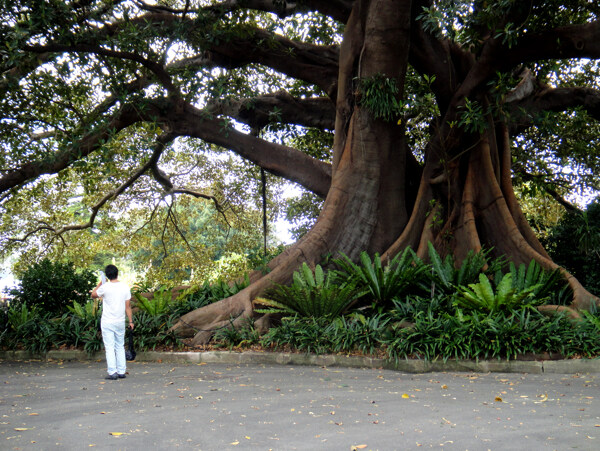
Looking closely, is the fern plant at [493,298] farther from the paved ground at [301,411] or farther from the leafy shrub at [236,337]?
the leafy shrub at [236,337]

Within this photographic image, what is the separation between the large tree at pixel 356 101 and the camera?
9.64 meters

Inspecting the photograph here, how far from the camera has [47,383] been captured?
7.07 meters

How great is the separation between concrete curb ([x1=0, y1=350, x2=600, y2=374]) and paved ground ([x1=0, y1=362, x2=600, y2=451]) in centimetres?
25

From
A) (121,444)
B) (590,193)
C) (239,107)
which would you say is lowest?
(121,444)

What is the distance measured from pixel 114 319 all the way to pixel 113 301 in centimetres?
24

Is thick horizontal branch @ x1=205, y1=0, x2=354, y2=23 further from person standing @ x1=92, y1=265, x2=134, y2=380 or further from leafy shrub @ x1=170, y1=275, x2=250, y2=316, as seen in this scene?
person standing @ x1=92, y1=265, x2=134, y2=380

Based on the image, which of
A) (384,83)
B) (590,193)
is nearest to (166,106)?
(384,83)

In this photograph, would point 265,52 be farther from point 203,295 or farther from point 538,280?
point 538,280

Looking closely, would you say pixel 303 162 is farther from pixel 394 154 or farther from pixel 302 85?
pixel 302 85

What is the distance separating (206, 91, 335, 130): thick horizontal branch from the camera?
1377 cm

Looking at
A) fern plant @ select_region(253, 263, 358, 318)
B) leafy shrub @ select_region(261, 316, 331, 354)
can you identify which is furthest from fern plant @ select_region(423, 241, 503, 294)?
leafy shrub @ select_region(261, 316, 331, 354)

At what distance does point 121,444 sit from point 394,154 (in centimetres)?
819

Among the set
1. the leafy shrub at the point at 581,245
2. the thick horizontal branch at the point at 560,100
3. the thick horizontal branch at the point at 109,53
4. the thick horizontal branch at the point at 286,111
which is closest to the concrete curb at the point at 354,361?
the leafy shrub at the point at 581,245

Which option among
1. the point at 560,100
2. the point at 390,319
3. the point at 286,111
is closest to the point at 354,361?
the point at 390,319
